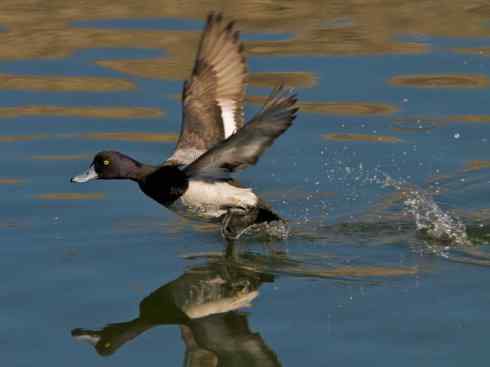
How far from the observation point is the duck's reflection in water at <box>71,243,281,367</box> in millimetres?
6703

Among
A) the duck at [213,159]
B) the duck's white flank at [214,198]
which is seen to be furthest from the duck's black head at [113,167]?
the duck's white flank at [214,198]

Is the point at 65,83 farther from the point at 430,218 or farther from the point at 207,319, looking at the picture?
the point at 207,319

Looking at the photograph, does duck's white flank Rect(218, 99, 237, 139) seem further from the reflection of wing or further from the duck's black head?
the reflection of wing

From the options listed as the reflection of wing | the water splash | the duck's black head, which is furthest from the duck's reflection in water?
the water splash

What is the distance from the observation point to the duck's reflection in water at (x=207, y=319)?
670 cm

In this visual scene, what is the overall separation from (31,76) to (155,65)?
1.17 metres

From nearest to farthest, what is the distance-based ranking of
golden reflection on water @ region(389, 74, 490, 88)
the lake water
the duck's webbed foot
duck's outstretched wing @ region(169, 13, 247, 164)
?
the lake water < the duck's webbed foot < duck's outstretched wing @ region(169, 13, 247, 164) < golden reflection on water @ region(389, 74, 490, 88)

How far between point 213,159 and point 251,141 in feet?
1.60

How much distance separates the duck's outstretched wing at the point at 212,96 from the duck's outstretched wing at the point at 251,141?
2.22 feet

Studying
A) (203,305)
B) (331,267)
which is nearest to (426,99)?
(331,267)

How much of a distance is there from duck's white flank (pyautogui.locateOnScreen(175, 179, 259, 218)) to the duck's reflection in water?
12.6 inches

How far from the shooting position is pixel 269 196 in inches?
374

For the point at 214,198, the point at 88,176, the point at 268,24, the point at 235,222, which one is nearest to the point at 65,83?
the point at 268,24

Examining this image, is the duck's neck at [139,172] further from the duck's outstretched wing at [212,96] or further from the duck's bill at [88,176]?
the duck's outstretched wing at [212,96]
